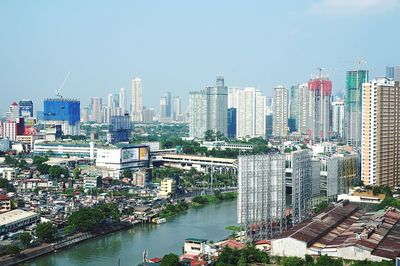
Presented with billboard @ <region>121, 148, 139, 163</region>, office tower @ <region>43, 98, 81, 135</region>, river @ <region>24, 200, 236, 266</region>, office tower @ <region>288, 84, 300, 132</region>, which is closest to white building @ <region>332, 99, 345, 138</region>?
office tower @ <region>288, 84, 300, 132</region>

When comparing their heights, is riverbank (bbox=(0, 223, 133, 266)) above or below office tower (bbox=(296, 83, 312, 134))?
below

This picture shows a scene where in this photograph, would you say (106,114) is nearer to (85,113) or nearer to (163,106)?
(85,113)

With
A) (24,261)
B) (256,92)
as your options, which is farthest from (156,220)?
(256,92)

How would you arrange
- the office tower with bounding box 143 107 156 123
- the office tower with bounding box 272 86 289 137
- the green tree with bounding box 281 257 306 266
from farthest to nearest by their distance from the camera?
the office tower with bounding box 143 107 156 123 → the office tower with bounding box 272 86 289 137 → the green tree with bounding box 281 257 306 266

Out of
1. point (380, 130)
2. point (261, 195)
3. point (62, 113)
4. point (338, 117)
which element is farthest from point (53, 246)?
point (338, 117)

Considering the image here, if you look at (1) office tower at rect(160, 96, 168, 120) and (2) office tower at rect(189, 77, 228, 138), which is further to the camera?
(1) office tower at rect(160, 96, 168, 120)

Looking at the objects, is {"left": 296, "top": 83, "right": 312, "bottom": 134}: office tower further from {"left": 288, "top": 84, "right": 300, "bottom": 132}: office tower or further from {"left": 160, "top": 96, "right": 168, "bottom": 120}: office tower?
{"left": 160, "top": 96, "right": 168, "bottom": 120}: office tower

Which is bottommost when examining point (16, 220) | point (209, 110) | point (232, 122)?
point (16, 220)
